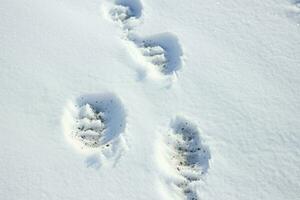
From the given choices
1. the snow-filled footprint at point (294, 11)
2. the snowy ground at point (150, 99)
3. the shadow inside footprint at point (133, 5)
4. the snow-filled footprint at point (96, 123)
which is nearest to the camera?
the snowy ground at point (150, 99)

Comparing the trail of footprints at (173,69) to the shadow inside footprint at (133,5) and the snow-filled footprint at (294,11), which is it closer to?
the shadow inside footprint at (133,5)

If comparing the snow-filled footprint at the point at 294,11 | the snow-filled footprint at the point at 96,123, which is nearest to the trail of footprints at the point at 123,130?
the snow-filled footprint at the point at 96,123

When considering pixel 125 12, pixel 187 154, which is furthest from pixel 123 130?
pixel 125 12

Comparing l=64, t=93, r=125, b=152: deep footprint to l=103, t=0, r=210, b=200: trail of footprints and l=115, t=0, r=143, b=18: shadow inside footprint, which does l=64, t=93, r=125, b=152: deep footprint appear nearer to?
l=103, t=0, r=210, b=200: trail of footprints

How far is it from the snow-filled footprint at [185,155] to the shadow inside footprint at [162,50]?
0.43 meters

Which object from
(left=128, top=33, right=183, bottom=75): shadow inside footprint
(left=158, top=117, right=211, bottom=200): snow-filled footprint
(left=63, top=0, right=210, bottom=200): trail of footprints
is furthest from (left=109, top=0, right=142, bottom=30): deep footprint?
(left=158, top=117, right=211, bottom=200): snow-filled footprint

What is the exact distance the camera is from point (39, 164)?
108 inches

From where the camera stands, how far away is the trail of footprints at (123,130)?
109 inches

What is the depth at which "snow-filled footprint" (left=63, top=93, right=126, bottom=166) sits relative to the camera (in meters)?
2.84

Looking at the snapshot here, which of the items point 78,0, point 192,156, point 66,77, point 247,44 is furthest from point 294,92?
point 78,0

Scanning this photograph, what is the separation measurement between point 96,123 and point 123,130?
0.18m

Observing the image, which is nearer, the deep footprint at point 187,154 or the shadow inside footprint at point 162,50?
the deep footprint at point 187,154

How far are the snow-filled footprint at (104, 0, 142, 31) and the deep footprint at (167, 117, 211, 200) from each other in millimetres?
890

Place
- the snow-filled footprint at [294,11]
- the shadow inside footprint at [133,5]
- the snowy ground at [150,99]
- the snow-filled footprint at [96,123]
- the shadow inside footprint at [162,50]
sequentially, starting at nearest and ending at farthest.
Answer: the snowy ground at [150,99]
the snow-filled footprint at [96,123]
the shadow inside footprint at [162,50]
the snow-filled footprint at [294,11]
the shadow inside footprint at [133,5]
